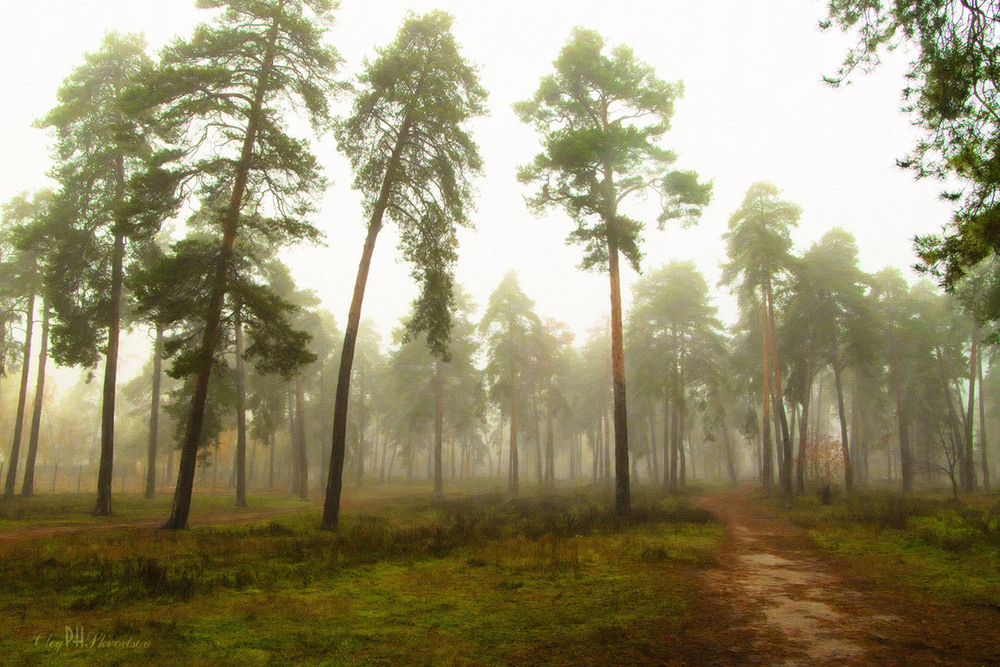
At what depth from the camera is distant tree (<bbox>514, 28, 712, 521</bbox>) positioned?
1694cm

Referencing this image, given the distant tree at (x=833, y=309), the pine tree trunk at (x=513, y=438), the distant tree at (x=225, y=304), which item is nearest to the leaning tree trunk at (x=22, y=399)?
the distant tree at (x=225, y=304)

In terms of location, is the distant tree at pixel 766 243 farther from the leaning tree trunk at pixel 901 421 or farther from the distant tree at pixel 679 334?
the leaning tree trunk at pixel 901 421

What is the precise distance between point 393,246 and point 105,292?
12523 millimetres

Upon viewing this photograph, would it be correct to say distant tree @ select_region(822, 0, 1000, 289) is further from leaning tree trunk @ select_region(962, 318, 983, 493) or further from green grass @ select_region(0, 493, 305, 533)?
leaning tree trunk @ select_region(962, 318, 983, 493)

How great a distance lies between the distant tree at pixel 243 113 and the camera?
13.8 meters

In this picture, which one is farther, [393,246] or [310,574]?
[393,246]

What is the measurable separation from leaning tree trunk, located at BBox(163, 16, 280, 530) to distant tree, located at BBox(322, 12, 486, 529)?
261cm

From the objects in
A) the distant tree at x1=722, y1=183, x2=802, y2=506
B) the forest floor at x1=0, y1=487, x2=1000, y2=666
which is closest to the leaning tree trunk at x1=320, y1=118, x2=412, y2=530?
the forest floor at x1=0, y1=487, x2=1000, y2=666

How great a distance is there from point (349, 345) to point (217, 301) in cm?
388

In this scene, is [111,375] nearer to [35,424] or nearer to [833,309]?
[35,424]

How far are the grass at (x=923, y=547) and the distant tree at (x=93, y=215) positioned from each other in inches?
893

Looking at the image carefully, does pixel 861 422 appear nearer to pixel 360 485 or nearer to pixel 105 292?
pixel 360 485

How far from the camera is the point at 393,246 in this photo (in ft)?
54.6

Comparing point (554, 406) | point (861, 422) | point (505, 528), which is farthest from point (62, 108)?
point (861, 422)
